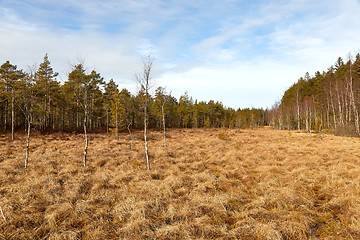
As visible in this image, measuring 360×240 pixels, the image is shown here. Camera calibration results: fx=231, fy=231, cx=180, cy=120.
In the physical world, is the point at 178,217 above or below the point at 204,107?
below

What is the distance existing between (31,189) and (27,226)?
Result: 372cm

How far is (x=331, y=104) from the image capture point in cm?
4503

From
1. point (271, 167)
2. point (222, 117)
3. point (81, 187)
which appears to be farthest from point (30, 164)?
point (222, 117)

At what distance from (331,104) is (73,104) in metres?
47.9

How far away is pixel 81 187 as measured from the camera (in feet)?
34.5

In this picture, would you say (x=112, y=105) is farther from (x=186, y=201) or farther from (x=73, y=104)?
(x=186, y=201)

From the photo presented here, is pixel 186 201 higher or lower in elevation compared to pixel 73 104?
lower

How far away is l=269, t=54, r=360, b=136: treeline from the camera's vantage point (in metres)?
34.0

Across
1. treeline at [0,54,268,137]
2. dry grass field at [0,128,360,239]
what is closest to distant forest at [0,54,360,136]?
treeline at [0,54,268,137]

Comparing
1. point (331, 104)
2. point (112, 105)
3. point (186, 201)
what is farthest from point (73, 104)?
point (331, 104)

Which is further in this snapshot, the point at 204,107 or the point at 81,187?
the point at 204,107

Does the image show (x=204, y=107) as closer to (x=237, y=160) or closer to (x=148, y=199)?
(x=237, y=160)

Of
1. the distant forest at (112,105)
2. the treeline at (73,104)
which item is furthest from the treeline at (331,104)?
the treeline at (73,104)

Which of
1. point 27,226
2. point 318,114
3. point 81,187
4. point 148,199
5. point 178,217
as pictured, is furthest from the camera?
point 318,114
